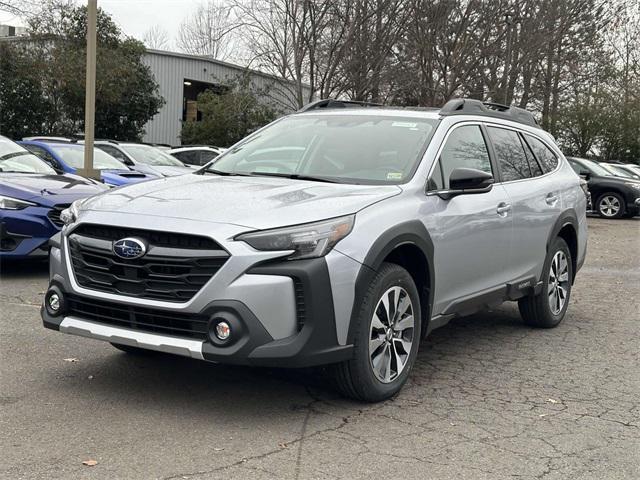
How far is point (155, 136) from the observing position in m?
37.9

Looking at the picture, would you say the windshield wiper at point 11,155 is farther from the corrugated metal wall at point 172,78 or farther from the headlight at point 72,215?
the corrugated metal wall at point 172,78

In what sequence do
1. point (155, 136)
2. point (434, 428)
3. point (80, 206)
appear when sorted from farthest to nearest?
1. point (155, 136)
2. point (80, 206)
3. point (434, 428)

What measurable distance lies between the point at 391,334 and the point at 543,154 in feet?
10.4

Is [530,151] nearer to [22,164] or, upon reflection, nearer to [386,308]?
[386,308]

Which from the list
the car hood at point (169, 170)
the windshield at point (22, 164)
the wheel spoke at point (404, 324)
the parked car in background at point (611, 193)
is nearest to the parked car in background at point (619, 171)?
the parked car in background at point (611, 193)

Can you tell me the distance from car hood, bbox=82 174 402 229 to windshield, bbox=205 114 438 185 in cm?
25

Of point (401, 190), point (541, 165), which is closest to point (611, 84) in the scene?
point (541, 165)

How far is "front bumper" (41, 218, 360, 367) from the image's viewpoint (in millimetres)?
3957

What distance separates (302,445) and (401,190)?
1705 millimetres

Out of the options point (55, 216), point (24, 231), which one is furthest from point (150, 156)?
point (24, 231)

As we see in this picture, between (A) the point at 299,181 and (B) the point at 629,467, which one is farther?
(A) the point at 299,181

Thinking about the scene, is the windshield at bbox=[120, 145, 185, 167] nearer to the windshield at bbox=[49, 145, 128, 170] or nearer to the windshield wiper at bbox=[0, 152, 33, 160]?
the windshield at bbox=[49, 145, 128, 170]

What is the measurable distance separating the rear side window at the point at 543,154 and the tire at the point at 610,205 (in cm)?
1577

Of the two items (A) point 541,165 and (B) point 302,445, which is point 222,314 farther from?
(A) point 541,165
